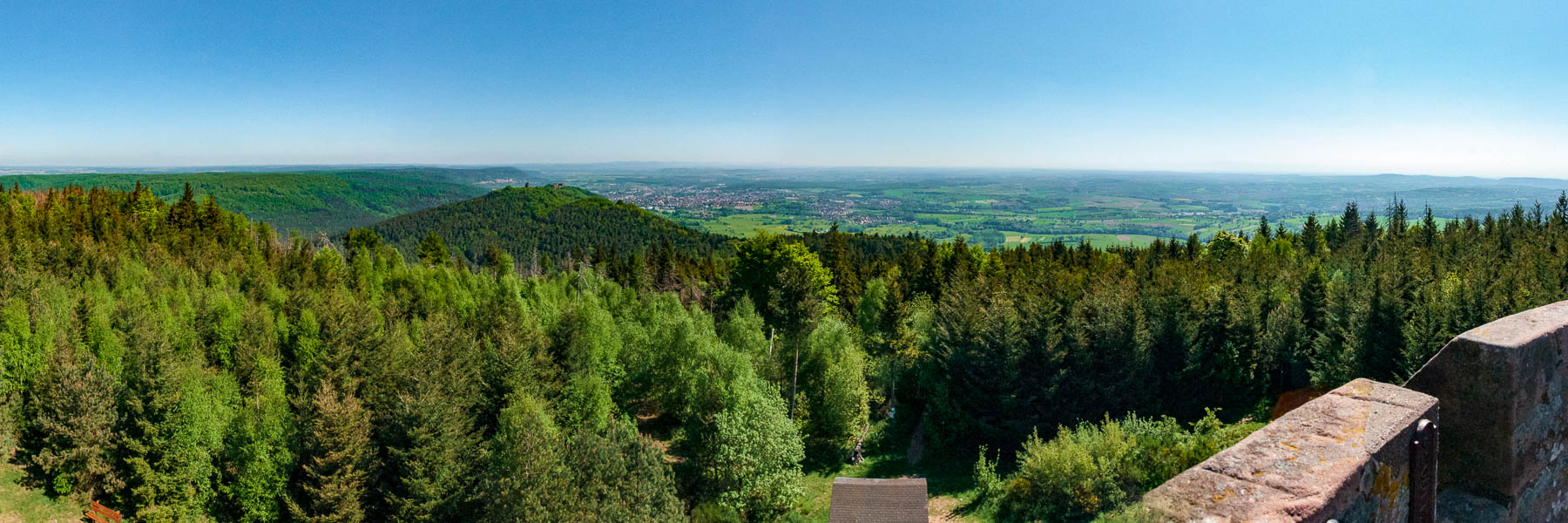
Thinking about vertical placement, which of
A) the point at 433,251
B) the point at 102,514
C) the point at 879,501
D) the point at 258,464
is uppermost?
the point at 433,251

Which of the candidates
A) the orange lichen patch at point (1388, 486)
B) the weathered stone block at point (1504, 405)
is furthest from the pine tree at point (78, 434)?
the weathered stone block at point (1504, 405)

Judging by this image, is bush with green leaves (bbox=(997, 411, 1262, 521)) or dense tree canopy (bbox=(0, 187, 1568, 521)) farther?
dense tree canopy (bbox=(0, 187, 1568, 521))

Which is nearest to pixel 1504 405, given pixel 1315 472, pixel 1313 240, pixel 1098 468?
pixel 1315 472

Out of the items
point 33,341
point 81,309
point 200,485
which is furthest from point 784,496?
point 81,309

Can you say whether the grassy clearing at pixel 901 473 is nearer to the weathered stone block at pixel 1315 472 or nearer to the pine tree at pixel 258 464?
the pine tree at pixel 258 464

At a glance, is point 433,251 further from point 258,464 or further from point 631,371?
point 258,464

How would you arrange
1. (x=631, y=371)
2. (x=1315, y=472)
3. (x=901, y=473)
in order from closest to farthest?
(x=1315, y=472), (x=901, y=473), (x=631, y=371)

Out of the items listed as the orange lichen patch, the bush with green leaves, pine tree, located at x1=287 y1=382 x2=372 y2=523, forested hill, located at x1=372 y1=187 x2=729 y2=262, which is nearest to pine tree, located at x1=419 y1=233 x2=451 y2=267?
forested hill, located at x1=372 y1=187 x2=729 y2=262

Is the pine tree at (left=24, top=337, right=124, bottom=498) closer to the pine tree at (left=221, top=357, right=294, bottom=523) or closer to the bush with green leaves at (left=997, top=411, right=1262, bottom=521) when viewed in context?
the pine tree at (left=221, top=357, right=294, bottom=523)
